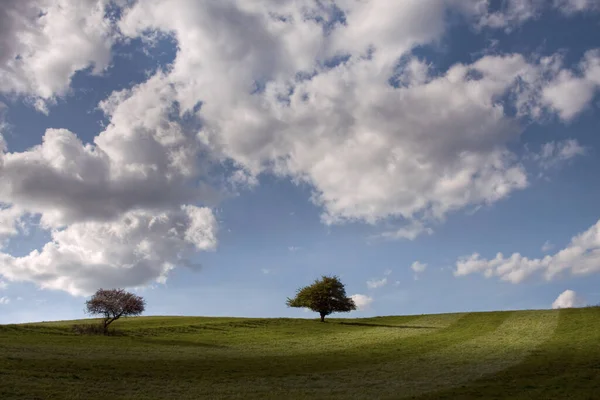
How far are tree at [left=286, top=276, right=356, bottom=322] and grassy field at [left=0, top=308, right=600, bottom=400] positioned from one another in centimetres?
1832

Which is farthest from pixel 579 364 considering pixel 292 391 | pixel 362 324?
pixel 362 324

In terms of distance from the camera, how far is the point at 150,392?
105ft

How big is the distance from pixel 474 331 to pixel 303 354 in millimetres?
33385

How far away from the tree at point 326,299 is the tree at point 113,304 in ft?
123

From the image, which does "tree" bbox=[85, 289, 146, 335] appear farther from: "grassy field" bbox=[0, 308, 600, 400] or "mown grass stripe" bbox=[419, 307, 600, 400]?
"mown grass stripe" bbox=[419, 307, 600, 400]

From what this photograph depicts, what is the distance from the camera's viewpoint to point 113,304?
8075 cm

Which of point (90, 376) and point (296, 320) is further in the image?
point (296, 320)

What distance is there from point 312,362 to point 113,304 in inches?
1804

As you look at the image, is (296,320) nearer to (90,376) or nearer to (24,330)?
(24,330)

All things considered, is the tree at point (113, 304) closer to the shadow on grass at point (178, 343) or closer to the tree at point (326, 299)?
the shadow on grass at point (178, 343)

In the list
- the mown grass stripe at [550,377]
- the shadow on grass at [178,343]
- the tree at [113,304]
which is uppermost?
the tree at [113,304]

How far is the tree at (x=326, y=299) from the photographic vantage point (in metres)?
106

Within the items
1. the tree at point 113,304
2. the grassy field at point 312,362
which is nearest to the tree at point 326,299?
the grassy field at point 312,362

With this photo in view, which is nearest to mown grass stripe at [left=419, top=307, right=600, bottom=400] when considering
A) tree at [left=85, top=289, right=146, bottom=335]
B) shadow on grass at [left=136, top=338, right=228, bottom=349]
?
shadow on grass at [left=136, top=338, right=228, bottom=349]
